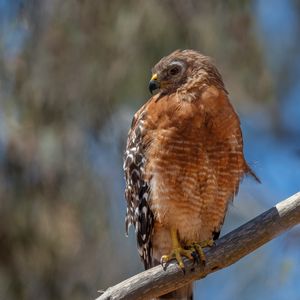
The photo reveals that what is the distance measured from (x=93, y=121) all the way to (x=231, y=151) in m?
1.38

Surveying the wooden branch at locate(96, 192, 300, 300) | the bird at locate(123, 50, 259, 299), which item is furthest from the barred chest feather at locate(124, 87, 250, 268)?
the wooden branch at locate(96, 192, 300, 300)

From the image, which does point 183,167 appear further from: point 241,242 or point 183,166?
point 241,242

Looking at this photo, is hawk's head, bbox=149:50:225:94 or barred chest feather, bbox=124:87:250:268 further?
hawk's head, bbox=149:50:225:94

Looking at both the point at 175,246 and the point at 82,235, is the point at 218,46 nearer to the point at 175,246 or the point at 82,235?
the point at 82,235

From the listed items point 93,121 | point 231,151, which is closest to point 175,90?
point 231,151

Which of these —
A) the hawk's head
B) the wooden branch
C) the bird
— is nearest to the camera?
the wooden branch

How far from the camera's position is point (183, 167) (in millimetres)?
3805

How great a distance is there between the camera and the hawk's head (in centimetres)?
404

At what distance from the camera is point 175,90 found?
13.3ft

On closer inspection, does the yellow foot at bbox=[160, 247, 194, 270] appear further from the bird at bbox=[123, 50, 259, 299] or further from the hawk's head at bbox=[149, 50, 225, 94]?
the hawk's head at bbox=[149, 50, 225, 94]

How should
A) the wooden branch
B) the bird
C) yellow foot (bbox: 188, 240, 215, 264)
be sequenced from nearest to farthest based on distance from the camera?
1. the wooden branch
2. yellow foot (bbox: 188, 240, 215, 264)
3. the bird

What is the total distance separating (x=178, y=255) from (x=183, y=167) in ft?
1.31

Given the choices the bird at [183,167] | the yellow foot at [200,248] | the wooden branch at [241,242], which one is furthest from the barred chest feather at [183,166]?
the wooden branch at [241,242]

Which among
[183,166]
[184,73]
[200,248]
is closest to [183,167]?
[183,166]
